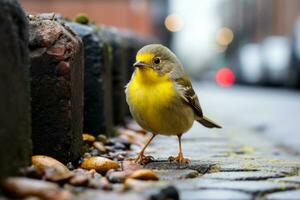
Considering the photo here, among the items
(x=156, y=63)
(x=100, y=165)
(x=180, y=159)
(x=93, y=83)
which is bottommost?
(x=180, y=159)

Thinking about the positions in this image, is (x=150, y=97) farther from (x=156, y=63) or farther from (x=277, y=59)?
(x=277, y=59)

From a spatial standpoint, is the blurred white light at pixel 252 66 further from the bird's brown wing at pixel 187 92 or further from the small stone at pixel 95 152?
the small stone at pixel 95 152

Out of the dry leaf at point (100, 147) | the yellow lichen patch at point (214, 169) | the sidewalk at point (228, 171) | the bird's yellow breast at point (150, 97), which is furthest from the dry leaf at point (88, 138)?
the yellow lichen patch at point (214, 169)

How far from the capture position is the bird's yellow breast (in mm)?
3943

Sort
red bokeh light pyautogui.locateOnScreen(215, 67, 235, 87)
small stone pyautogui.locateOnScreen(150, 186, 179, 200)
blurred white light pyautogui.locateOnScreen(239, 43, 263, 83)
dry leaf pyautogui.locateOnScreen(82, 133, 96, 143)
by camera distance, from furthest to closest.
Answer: red bokeh light pyautogui.locateOnScreen(215, 67, 235, 87)
blurred white light pyautogui.locateOnScreen(239, 43, 263, 83)
dry leaf pyautogui.locateOnScreen(82, 133, 96, 143)
small stone pyautogui.locateOnScreen(150, 186, 179, 200)

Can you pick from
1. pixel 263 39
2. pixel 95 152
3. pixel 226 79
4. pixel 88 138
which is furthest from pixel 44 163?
pixel 263 39

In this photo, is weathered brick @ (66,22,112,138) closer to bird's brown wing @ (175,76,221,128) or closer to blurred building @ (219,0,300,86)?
bird's brown wing @ (175,76,221,128)

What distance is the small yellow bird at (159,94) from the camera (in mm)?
3959

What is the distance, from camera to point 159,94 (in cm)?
Result: 397

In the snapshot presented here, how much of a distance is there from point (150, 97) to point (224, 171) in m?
0.60

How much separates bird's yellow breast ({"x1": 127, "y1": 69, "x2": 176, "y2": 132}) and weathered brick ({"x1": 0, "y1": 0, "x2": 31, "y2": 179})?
0.96 metres

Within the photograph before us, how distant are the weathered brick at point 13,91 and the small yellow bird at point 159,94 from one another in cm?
98

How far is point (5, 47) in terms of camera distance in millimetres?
2816

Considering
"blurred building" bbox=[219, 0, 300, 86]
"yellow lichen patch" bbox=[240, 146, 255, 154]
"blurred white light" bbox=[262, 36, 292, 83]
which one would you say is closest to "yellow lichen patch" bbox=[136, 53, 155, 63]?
"yellow lichen patch" bbox=[240, 146, 255, 154]
